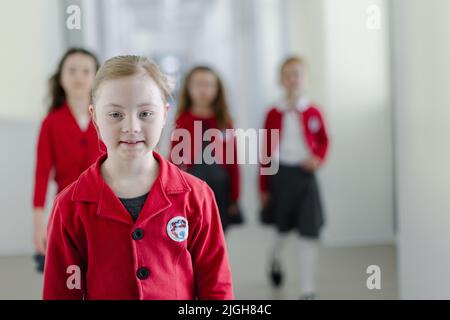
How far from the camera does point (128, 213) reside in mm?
764

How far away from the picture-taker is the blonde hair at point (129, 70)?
755 millimetres

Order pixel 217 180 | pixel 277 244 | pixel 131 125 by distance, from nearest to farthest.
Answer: pixel 131 125 → pixel 217 180 → pixel 277 244

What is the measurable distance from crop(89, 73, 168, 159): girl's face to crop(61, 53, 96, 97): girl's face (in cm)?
18

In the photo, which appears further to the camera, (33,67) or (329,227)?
(329,227)

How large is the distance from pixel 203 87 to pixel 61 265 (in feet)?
2.12

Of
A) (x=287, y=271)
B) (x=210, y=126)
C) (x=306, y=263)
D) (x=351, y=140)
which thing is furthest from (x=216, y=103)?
(x=351, y=140)

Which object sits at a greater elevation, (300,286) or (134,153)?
(134,153)

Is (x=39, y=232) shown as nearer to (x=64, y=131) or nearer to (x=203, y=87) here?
(x=64, y=131)

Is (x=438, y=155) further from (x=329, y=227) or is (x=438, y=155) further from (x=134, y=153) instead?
(x=329, y=227)

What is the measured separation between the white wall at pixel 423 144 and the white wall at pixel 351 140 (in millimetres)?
962

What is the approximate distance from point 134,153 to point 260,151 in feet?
1.07

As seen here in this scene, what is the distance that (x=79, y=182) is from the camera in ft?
2.62
